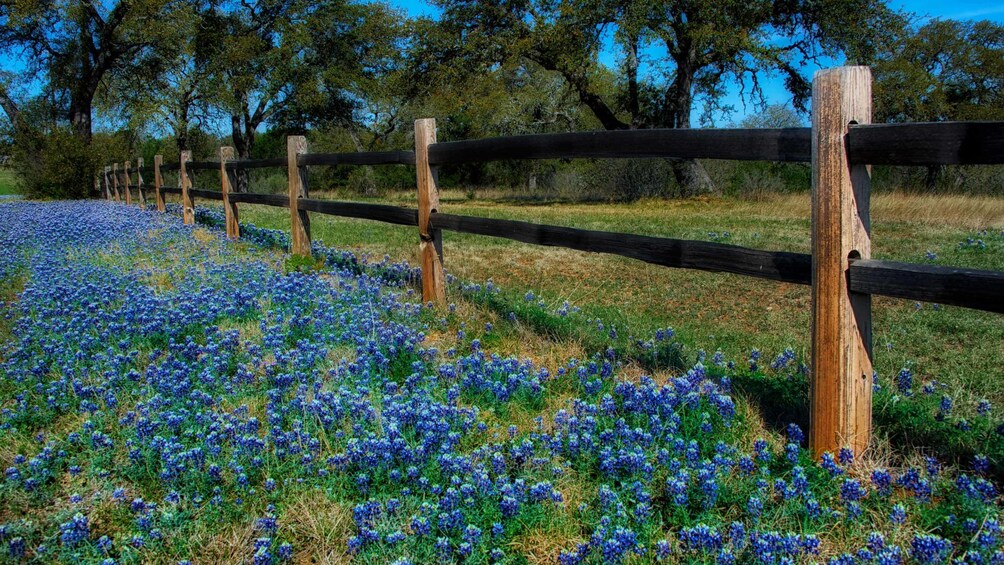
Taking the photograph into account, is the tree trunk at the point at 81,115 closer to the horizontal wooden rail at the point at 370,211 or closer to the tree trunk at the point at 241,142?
the tree trunk at the point at 241,142

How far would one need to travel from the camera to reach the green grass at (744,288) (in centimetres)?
505

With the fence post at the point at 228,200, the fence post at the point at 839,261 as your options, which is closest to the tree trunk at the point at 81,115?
the fence post at the point at 228,200

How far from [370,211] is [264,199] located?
10.6 ft

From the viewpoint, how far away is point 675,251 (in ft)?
12.6

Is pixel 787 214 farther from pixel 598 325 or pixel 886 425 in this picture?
pixel 886 425

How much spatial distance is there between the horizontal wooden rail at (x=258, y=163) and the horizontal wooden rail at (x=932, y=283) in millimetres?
7856

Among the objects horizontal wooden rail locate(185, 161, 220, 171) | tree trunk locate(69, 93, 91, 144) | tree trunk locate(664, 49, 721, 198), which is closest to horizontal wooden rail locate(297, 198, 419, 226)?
horizontal wooden rail locate(185, 161, 220, 171)

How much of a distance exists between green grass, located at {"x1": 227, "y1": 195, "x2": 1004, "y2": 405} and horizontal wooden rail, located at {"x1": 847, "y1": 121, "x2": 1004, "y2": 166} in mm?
1731

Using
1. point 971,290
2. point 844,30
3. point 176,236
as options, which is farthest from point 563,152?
point 844,30

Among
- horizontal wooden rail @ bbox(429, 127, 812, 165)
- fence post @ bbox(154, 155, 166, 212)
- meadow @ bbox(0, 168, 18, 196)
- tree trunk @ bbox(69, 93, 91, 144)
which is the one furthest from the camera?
meadow @ bbox(0, 168, 18, 196)

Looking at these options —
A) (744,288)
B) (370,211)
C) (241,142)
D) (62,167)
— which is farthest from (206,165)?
(241,142)

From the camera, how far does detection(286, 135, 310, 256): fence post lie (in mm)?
8766

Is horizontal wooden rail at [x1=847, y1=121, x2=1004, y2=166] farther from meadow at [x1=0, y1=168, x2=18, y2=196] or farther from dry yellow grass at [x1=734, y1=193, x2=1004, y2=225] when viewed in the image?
meadow at [x1=0, y1=168, x2=18, y2=196]

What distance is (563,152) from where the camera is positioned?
4828 millimetres
